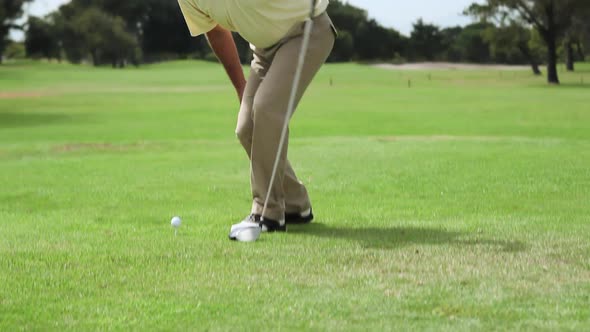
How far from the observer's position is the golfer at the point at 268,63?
7.25 metres

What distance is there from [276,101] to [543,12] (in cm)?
7409

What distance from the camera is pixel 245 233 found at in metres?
6.79

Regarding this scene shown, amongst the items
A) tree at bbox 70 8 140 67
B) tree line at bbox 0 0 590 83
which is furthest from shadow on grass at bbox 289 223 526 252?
tree at bbox 70 8 140 67

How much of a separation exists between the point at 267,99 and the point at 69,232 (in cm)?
175

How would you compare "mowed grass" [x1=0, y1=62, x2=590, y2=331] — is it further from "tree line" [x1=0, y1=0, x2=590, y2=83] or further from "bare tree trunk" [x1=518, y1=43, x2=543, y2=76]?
"tree line" [x1=0, y1=0, x2=590, y2=83]

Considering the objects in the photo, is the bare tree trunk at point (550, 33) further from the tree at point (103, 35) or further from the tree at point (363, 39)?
the tree at point (103, 35)

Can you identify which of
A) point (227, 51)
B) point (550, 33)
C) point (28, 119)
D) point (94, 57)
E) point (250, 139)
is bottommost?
point (94, 57)

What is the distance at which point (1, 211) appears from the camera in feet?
32.7

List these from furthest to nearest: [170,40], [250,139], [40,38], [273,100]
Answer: [170,40] → [40,38] → [250,139] → [273,100]

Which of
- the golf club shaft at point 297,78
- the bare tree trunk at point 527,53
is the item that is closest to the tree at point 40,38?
the bare tree trunk at point 527,53

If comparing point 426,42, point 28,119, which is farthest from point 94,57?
point 28,119

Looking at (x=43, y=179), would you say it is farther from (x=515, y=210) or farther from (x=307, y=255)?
(x=307, y=255)

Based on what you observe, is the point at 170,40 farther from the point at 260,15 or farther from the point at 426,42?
the point at 260,15

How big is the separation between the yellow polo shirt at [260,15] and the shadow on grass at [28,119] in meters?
25.9
